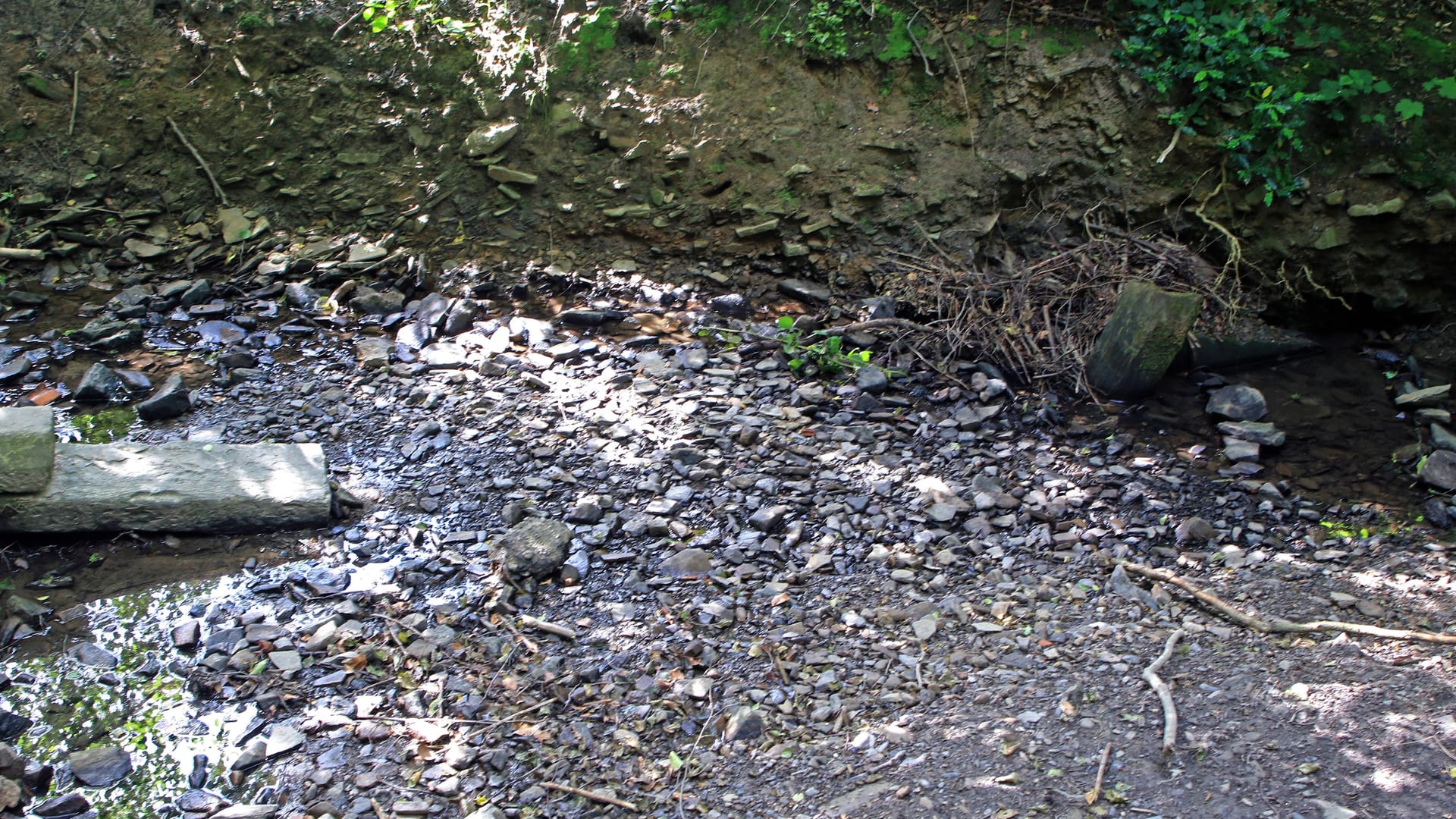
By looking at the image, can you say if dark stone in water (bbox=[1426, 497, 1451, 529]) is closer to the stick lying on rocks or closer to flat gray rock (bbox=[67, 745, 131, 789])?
the stick lying on rocks

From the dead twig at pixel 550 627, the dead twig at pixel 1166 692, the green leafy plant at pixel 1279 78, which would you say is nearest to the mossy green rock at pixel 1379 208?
the green leafy plant at pixel 1279 78

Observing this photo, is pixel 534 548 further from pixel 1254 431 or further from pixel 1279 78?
pixel 1279 78

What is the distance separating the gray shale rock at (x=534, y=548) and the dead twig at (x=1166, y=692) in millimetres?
1813

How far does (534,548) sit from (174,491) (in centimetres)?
122

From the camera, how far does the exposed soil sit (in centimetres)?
248

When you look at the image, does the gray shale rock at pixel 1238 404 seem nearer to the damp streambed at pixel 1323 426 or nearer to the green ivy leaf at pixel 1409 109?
the damp streambed at pixel 1323 426

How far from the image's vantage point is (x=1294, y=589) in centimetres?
313

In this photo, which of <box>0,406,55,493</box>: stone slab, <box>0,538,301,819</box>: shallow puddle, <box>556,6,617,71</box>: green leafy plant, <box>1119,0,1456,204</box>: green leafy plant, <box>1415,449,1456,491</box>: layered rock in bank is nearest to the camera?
<box>0,538,301,819</box>: shallow puddle

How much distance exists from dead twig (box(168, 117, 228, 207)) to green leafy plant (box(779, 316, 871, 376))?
10.1ft

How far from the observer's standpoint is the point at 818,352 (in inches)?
171

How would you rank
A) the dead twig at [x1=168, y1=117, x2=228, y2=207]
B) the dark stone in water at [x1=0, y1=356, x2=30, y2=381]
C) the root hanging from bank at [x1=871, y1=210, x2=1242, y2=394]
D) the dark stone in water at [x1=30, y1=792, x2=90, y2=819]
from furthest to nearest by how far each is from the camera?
the dead twig at [x1=168, y1=117, x2=228, y2=207] < the root hanging from bank at [x1=871, y1=210, x2=1242, y2=394] < the dark stone in water at [x1=0, y1=356, x2=30, y2=381] < the dark stone in water at [x1=30, y1=792, x2=90, y2=819]

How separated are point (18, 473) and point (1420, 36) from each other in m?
6.34

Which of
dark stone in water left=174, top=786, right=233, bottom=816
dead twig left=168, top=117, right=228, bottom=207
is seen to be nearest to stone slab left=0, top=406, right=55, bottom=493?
dark stone in water left=174, top=786, right=233, bottom=816

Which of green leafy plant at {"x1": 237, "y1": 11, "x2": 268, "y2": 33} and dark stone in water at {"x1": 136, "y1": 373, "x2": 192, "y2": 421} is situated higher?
green leafy plant at {"x1": 237, "y1": 11, "x2": 268, "y2": 33}
